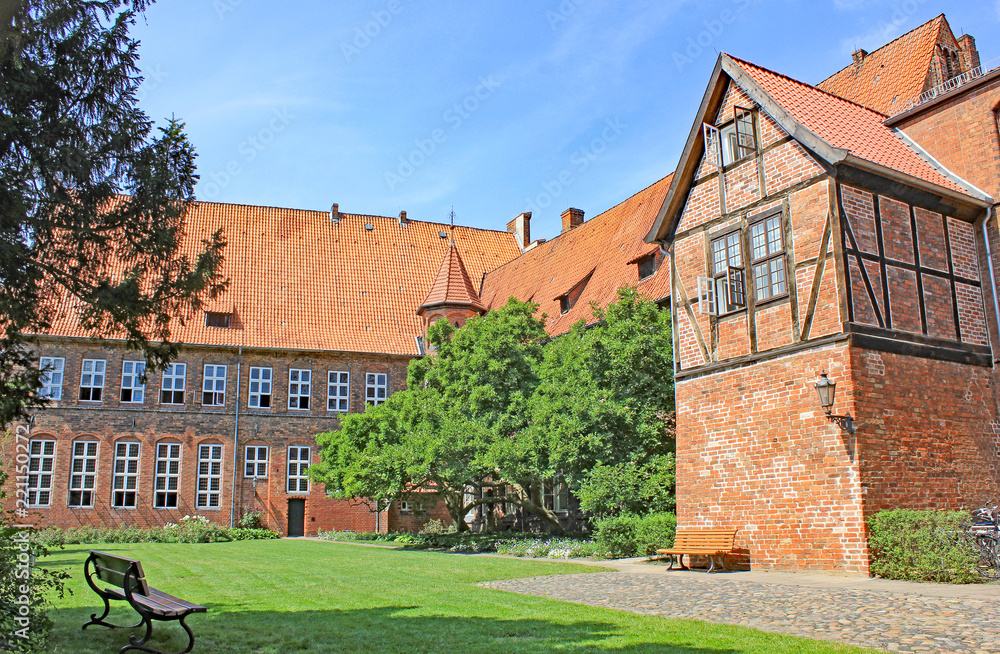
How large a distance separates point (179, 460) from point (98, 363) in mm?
5008

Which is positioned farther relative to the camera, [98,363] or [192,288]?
[98,363]

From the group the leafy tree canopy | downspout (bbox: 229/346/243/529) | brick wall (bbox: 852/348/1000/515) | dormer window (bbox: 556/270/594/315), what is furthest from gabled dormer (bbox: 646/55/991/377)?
downspout (bbox: 229/346/243/529)

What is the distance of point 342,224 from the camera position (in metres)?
40.8

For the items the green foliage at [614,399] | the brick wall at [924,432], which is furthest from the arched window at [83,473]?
the brick wall at [924,432]

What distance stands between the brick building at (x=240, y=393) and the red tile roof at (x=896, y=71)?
18695mm

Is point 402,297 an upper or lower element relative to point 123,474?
upper

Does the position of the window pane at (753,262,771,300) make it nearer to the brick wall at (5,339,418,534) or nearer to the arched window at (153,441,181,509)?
the brick wall at (5,339,418,534)

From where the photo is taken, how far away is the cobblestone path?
749cm

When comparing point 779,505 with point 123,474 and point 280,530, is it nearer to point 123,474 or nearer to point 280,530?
point 280,530

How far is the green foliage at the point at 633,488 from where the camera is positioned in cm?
1809

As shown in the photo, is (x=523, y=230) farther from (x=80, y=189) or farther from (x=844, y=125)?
(x=80, y=189)

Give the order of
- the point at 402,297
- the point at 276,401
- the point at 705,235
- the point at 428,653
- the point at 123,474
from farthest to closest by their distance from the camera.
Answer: the point at 402,297
the point at 276,401
the point at 123,474
the point at 705,235
the point at 428,653

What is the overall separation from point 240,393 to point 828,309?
1036 inches

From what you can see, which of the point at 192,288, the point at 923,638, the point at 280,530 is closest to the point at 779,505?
the point at 923,638
